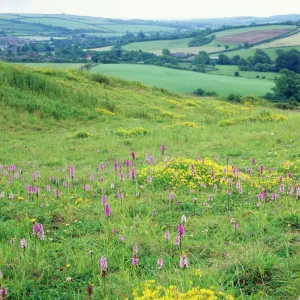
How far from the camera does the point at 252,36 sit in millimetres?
106750

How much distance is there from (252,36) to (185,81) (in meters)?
59.2

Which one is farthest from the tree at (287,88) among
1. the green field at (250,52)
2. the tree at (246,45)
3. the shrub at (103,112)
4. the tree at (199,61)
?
the tree at (246,45)

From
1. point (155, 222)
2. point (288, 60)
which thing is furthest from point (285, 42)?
point (155, 222)

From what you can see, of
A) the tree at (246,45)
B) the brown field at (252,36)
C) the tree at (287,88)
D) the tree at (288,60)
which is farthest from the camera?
the brown field at (252,36)

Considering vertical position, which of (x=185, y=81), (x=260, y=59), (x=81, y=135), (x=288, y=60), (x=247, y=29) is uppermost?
(x=247, y=29)

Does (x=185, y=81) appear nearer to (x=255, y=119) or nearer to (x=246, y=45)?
(x=255, y=119)

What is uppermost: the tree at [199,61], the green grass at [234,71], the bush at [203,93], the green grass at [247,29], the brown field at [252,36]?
the green grass at [247,29]

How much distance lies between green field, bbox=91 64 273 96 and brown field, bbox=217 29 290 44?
41.8m

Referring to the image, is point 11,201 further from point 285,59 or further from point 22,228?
point 285,59

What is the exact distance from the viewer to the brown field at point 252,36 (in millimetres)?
102312

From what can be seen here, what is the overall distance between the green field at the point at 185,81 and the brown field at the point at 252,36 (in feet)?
137

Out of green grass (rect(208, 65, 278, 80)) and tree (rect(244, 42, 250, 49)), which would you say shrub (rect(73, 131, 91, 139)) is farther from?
tree (rect(244, 42, 250, 49))

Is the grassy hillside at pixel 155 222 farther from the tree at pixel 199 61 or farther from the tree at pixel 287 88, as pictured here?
the tree at pixel 199 61

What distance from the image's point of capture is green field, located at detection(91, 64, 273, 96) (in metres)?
53.2
